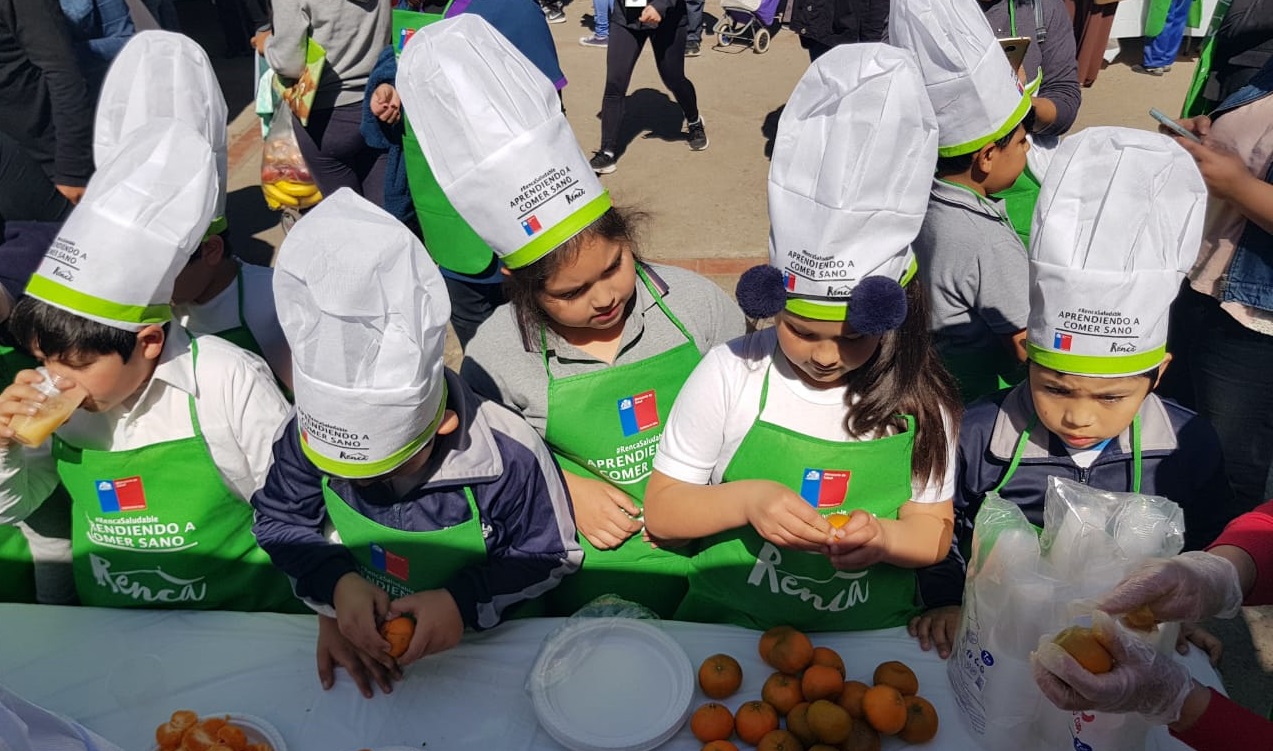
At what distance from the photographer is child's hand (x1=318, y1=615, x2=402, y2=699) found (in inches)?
75.1

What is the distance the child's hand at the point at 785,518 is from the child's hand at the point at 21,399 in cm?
157

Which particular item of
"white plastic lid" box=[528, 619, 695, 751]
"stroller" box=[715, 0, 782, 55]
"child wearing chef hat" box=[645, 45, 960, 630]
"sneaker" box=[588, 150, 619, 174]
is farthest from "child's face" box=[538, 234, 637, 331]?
"stroller" box=[715, 0, 782, 55]

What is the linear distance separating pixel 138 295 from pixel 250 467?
1.59 feet

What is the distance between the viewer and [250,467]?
215 centimetres

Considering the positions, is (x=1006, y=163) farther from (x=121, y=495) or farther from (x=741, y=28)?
(x=741, y=28)

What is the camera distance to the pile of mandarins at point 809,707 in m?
1.66

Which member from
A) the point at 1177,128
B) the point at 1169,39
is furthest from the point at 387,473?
the point at 1169,39

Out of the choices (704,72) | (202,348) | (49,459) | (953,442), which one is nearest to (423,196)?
(202,348)

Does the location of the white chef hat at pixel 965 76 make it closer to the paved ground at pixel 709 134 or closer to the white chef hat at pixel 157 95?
the white chef hat at pixel 157 95

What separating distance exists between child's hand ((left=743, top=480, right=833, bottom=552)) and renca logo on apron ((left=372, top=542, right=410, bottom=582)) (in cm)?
78

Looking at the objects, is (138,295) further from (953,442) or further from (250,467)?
(953,442)

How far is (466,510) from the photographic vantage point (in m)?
1.93

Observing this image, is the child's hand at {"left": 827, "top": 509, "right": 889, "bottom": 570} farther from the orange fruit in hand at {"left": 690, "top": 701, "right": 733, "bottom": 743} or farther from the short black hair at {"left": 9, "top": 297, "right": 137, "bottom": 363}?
the short black hair at {"left": 9, "top": 297, "right": 137, "bottom": 363}

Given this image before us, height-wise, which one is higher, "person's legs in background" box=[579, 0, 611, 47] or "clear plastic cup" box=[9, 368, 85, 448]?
"clear plastic cup" box=[9, 368, 85, 448]
